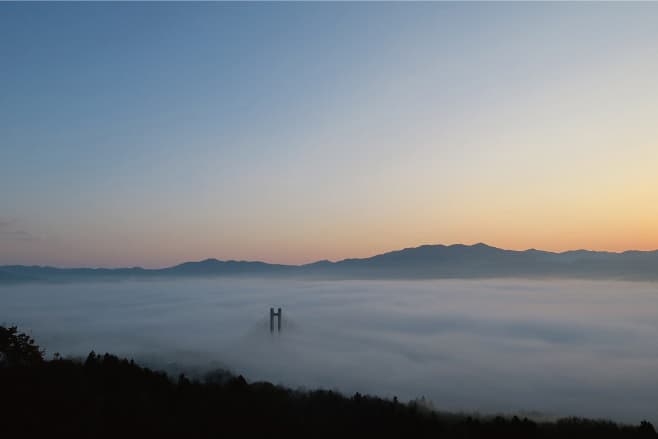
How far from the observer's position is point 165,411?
72.4 feet

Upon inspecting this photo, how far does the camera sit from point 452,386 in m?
74.1

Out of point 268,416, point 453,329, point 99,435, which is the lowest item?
point 453,329

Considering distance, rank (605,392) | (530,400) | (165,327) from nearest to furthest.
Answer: (530,400), (605,392), (165,327)

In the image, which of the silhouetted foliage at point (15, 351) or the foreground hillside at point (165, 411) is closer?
the foreground hillside at point (165, 411)

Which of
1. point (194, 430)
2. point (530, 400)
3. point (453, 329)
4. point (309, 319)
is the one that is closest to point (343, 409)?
point (194, 430)

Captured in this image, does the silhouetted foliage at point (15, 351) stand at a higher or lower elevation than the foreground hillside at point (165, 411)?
higher

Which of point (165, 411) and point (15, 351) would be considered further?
point (15, 351)

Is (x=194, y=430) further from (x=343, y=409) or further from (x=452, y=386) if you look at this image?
(x=452, y=386)

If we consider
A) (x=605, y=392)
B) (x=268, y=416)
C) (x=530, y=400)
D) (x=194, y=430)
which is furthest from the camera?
(x=605, y=392)

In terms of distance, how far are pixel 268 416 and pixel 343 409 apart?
30.8 ft

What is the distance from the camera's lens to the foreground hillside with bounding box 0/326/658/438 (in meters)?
17.6

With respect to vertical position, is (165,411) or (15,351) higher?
(15,351)

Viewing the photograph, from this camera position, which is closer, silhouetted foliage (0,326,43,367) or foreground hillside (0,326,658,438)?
foreground hillside (0,326,658,438)

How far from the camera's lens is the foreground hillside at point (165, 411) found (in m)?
17.6
